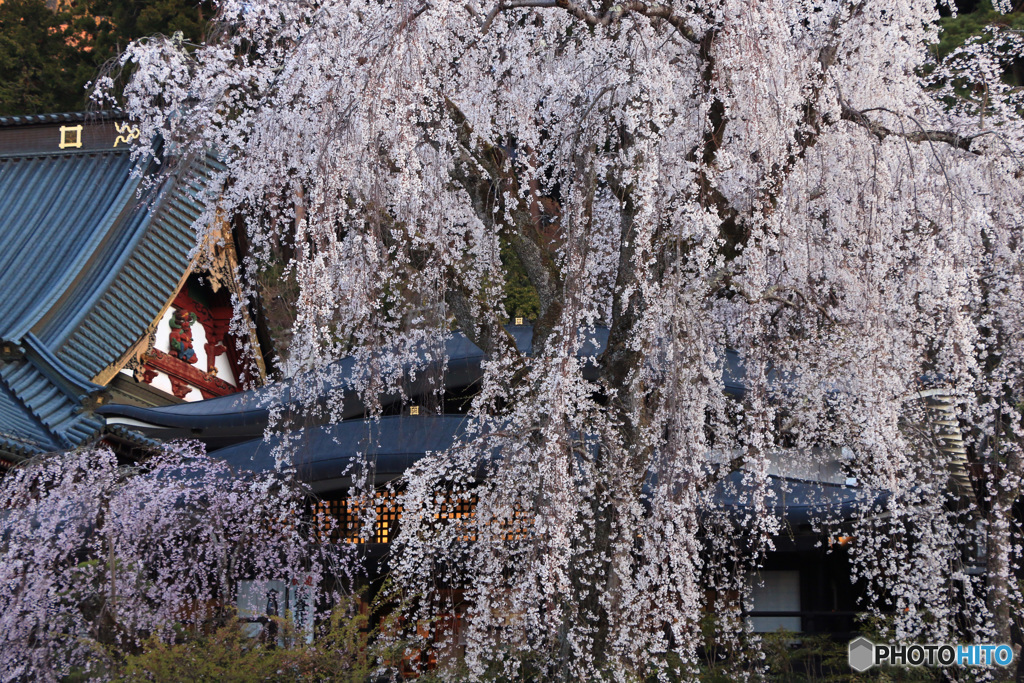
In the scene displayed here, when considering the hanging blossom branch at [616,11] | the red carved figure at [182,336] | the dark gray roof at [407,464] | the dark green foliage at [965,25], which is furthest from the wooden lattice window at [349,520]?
the dark green foliage at [965,25]

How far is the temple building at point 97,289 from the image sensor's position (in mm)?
8297

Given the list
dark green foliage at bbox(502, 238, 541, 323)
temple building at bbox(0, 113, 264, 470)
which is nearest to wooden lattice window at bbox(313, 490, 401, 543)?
temple building at bbox(0, 113, 264, 470)

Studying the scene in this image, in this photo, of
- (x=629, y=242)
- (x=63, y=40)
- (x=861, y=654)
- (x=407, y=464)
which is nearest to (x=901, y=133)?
(x=629, y=242)

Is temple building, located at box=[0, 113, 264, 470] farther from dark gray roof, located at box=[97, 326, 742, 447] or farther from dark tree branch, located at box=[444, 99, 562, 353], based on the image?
dark tree branch, located at box=[444, 99, 562, 353]

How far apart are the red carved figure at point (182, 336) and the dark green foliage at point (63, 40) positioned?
7.22 meters

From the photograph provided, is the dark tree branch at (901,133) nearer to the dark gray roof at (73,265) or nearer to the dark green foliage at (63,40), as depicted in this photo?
the dark gray roof at (73,265)

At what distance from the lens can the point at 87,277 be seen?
9.75m

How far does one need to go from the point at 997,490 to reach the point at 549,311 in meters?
4.05

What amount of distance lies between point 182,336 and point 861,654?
846cm

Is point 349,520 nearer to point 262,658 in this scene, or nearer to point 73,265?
point 262,658

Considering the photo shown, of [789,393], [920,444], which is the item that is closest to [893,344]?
[920,444]

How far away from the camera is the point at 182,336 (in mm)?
10953

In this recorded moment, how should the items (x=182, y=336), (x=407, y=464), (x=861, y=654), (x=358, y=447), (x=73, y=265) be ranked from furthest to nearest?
(x=182, y=336), (x=73, y=265), (x=358, y=447), (x=407, y=464), (x=861, y=654)

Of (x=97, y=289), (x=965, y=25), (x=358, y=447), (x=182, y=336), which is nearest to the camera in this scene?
(x=358, y=447)
